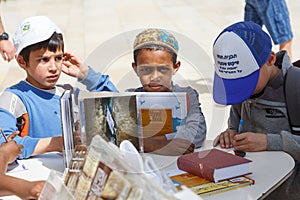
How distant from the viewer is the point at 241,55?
98.7 inches

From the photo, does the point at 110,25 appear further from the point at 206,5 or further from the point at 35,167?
the point at 35,167

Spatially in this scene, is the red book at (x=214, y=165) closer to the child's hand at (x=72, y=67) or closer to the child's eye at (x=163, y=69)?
the child's eye at (x=163, y=69)

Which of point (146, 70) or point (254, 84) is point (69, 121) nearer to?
point (146, 70)

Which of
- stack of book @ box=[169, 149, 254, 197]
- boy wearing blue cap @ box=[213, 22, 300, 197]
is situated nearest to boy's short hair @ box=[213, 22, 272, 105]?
boy wearing blue cap @ box=[213, 22, 300, 197]

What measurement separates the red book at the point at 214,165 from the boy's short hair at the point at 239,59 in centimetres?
39

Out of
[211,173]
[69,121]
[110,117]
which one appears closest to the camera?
[211,173]

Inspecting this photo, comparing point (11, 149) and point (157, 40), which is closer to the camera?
point (11, 149)

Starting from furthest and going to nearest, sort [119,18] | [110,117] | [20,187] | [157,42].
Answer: [119,18] → [157,42] → [110,117] → [20,187]

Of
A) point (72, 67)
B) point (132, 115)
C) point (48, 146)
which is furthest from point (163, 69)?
point (72, 67)

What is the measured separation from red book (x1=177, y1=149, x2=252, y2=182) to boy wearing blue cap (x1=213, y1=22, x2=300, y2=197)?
329 mm

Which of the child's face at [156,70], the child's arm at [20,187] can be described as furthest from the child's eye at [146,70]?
Answer: the child's arm at [20,187]

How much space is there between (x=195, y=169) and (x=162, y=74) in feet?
2.14

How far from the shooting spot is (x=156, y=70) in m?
2.67

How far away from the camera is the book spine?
2090 mm
